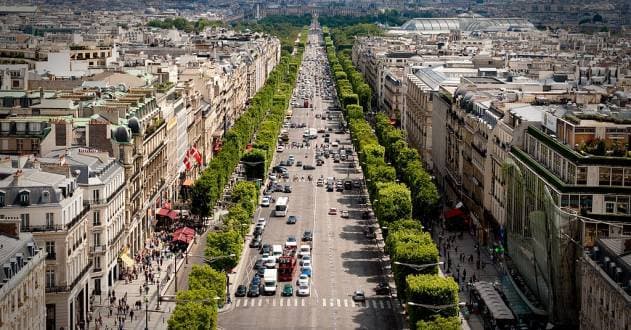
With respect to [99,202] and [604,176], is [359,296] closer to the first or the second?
[99,202]

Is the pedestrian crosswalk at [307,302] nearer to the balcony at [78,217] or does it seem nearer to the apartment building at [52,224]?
the balcony at [78,217]

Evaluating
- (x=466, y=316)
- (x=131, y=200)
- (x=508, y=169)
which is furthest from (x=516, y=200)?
(x=131, y=200)

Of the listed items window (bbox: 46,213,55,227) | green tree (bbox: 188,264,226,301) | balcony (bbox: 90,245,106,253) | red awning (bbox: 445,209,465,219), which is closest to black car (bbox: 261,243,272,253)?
green tree (bbox: 188,264,226,301)

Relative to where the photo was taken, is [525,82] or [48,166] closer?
[48,166]

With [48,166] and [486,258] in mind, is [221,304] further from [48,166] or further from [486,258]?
[486,258]

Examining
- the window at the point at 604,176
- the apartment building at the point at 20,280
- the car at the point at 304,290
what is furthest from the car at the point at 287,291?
the window at the point at 604,176

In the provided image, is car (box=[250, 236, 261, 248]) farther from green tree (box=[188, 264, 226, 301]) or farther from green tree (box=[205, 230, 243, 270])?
green tree (box=[188, 264, 226, 301])
